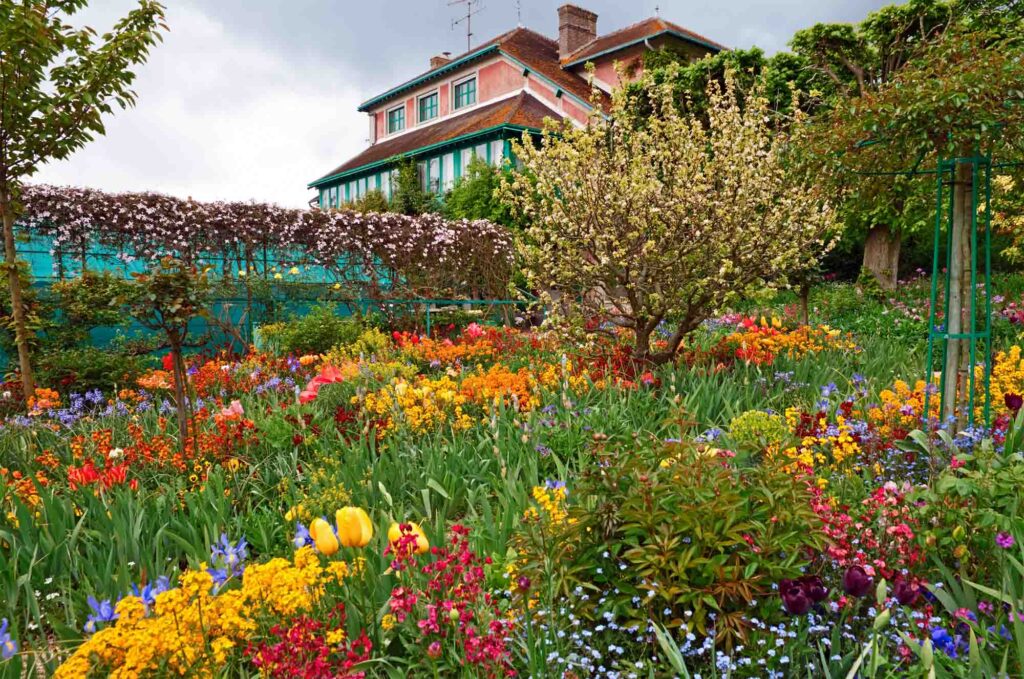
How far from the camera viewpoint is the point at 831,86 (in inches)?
606

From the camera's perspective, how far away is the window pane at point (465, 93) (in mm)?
25906

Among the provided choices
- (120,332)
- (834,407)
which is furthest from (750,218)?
(120,332)

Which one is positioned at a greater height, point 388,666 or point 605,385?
point 605,385

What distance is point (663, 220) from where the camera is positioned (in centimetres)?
579

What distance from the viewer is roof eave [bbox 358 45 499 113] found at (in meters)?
24.6

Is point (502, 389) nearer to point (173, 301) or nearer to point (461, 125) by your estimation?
point (173, 301)

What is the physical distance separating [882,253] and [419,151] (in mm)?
15385

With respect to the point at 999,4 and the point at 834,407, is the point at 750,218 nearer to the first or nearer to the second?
the point at 834,407

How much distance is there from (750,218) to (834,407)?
226cm

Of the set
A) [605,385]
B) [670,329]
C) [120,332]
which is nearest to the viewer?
[605,385]

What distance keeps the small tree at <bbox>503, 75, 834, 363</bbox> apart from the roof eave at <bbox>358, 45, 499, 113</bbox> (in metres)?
19.9

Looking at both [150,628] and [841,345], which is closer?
[150,628]

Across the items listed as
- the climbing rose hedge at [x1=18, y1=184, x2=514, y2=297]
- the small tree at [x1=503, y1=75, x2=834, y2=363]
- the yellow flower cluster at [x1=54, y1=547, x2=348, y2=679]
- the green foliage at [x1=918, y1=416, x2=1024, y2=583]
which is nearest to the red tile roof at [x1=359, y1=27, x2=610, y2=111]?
the climbing rose hedge at [x1=18, y1=184, x2=514, y2=297]

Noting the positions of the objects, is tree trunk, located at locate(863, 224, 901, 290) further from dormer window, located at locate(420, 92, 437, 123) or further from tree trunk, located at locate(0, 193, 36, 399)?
dormer window, located at locate(420, 92, 437, 123)
